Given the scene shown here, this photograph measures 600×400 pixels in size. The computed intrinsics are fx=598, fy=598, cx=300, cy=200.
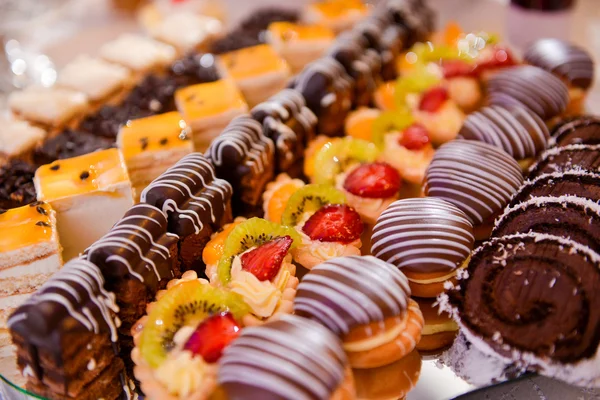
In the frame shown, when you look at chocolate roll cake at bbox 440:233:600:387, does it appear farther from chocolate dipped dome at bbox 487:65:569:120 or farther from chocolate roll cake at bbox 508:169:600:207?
chocolate dipped dome at bbox 487:65:569:120

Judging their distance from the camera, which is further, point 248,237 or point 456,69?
point 456,69

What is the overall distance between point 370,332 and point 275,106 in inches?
52.7

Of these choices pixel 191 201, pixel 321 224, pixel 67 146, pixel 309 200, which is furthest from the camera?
pixel 67 146

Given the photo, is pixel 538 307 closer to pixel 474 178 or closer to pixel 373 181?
pixel 474 178

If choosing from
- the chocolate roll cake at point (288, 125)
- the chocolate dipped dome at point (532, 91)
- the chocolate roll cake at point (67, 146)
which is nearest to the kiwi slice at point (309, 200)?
the chocolate roll cake at point (288, 125)

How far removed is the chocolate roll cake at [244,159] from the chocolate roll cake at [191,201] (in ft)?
0.33

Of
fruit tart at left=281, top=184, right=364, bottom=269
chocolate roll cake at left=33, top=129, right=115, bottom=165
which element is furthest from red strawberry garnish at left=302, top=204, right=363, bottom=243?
chocolate roll cake at left=33, top=129, right=115, bottom=165

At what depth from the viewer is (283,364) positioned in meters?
1.72

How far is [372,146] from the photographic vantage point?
2.90 m

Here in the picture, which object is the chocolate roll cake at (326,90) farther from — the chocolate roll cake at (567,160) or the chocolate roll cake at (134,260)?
the chocolate roll cake at (134,260)

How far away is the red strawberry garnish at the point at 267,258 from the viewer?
2209mm

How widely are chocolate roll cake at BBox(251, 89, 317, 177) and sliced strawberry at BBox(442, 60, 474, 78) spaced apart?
0.97 meters

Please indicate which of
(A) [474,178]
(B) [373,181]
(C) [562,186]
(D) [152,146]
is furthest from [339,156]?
(C) [562,186]

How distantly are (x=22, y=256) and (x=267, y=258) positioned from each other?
36.2 inches
